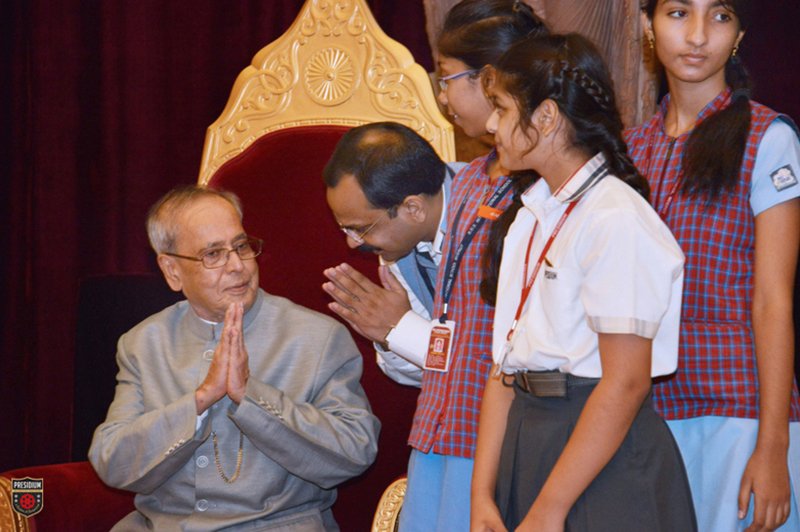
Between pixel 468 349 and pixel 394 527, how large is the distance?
463 millimetres

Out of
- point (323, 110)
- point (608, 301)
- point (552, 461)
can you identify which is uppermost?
point (323, 110)

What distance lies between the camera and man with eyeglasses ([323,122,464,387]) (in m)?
2.46

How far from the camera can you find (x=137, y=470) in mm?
2402

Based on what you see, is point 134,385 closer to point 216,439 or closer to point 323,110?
point 216,439

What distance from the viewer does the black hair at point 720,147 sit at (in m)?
1.88

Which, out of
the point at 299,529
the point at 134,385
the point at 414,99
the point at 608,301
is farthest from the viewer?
the point at 414,99

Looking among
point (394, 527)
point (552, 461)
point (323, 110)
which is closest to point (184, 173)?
point (323, 110)

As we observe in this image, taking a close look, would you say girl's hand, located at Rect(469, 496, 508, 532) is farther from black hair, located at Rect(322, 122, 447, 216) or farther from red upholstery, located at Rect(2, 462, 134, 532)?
red upholstery, located at Rect(2, 462, 134, 532)

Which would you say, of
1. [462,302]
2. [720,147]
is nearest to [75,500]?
[462,302]

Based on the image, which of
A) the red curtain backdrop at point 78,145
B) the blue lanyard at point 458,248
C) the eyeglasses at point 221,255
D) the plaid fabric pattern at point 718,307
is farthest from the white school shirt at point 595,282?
the red curtain backdrop at point 78,145

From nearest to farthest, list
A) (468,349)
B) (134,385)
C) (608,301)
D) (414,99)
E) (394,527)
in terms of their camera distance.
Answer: (608,301) → (468,349) → (394,527) → (134,385) → (414,99)

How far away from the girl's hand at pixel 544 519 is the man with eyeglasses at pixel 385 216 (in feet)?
2.55

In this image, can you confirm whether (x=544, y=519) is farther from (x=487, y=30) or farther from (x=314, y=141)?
(x=314, y=141)

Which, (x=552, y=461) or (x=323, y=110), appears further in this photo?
(x=323, y=110)
